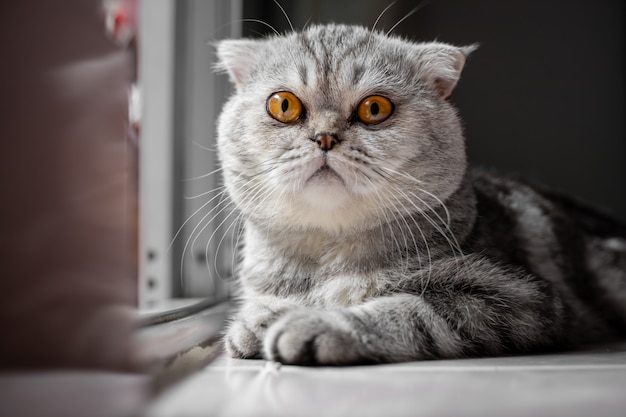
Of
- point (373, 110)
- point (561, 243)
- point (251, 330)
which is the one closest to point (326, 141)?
point (373, 110)

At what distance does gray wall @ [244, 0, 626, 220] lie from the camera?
2801mm

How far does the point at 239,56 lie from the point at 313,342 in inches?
32.7

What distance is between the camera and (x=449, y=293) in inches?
51.3

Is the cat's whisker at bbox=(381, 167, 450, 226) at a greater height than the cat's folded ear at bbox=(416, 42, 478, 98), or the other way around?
the cat's folded ear at bbox=(416, 42, 478, 98)

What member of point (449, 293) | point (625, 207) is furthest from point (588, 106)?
point (449, 293)

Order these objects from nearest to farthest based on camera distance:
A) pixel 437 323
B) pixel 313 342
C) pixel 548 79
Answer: pixel 313 342
pixel 437 323
pixel 548 79

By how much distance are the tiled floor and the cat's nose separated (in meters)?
0.43

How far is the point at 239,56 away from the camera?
1.61 meters

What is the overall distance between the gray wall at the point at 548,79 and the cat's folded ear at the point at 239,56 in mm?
1238

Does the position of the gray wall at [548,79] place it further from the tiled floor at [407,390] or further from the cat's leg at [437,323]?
the tiled floor at [407,390]

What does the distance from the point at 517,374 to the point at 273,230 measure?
625 millimetres

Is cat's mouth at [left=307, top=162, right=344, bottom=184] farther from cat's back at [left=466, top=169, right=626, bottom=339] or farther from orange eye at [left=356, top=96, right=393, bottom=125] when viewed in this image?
cat's back at [left=466, top=169, right=626, bottom=339]

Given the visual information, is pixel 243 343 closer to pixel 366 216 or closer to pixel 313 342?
pixel 313 342

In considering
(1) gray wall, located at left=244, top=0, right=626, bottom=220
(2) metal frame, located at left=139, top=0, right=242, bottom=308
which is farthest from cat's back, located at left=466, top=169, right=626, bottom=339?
(2) metal frame, located at left=139, top=0, right=242, bottom=308
